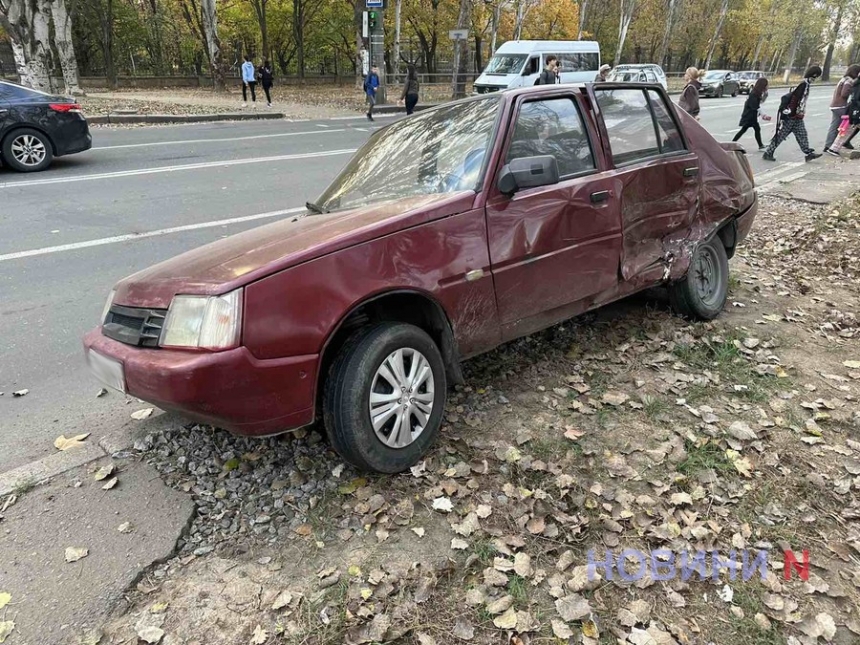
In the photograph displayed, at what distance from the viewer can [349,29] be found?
1770 inches

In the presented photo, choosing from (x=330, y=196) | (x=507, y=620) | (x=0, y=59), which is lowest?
(x=507, y=620)

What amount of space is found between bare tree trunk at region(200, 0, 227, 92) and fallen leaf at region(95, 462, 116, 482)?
26665 mm

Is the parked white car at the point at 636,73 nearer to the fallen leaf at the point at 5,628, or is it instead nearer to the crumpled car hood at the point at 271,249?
the crumpled car hood at the point at 271,249

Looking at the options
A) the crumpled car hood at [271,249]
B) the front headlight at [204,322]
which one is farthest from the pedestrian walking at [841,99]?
the front headlight at [204,322]

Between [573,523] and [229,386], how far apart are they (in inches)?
64.8

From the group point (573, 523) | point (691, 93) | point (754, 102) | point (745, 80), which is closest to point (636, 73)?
point (754, 102)

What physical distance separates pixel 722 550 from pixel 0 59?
148 feet

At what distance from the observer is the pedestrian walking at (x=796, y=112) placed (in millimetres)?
11680

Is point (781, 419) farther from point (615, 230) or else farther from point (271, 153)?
point (271, 153)

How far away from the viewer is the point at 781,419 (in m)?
3.54

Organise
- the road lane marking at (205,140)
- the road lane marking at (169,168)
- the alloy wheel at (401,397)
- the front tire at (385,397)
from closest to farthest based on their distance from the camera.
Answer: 1. the front tire at (385,397)
2. the alloy wheel at (401,397)
3. the road lane marking at (169,168)
4. the road lane marking at (205,140)

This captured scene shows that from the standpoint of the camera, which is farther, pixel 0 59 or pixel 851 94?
pixel 0 59

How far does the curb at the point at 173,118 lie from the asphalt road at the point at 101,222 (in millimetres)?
1687

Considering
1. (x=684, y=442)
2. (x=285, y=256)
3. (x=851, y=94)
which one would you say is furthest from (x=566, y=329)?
(x=851, y=94)
